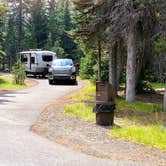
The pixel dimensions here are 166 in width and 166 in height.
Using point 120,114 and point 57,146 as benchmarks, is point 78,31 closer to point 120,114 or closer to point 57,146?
point 120,114

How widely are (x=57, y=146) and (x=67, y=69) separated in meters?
23.3

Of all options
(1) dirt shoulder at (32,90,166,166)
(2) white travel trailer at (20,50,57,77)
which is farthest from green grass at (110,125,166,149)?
(2) white travel trailer at (20,50,57,77)

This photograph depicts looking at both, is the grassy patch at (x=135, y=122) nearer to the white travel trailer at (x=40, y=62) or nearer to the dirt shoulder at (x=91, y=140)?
the dirt shoulder at (x=91, y=140)

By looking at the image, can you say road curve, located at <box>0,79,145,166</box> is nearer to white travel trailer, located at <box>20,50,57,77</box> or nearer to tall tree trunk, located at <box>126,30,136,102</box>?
tall tree trunk, located at <box>126,30,136,102</box>

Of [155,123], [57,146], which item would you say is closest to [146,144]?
[57,146]

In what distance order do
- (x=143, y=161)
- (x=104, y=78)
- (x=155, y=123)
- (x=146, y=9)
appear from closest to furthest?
(x=143, y=161) < (x=155, y=123) < (x=146, y=9) < (x=104, y=78)

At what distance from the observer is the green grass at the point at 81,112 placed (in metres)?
14.8

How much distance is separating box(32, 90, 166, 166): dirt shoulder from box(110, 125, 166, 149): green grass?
0.86 ft

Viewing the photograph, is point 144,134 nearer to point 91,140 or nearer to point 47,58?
point 91,140

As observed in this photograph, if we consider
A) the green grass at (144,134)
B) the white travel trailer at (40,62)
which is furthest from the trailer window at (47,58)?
the green grass at (144,134)

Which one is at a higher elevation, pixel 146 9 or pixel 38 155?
pixel 146 9

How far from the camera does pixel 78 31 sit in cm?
2136

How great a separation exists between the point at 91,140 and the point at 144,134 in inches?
57.2

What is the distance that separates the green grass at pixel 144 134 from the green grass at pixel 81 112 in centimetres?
199
